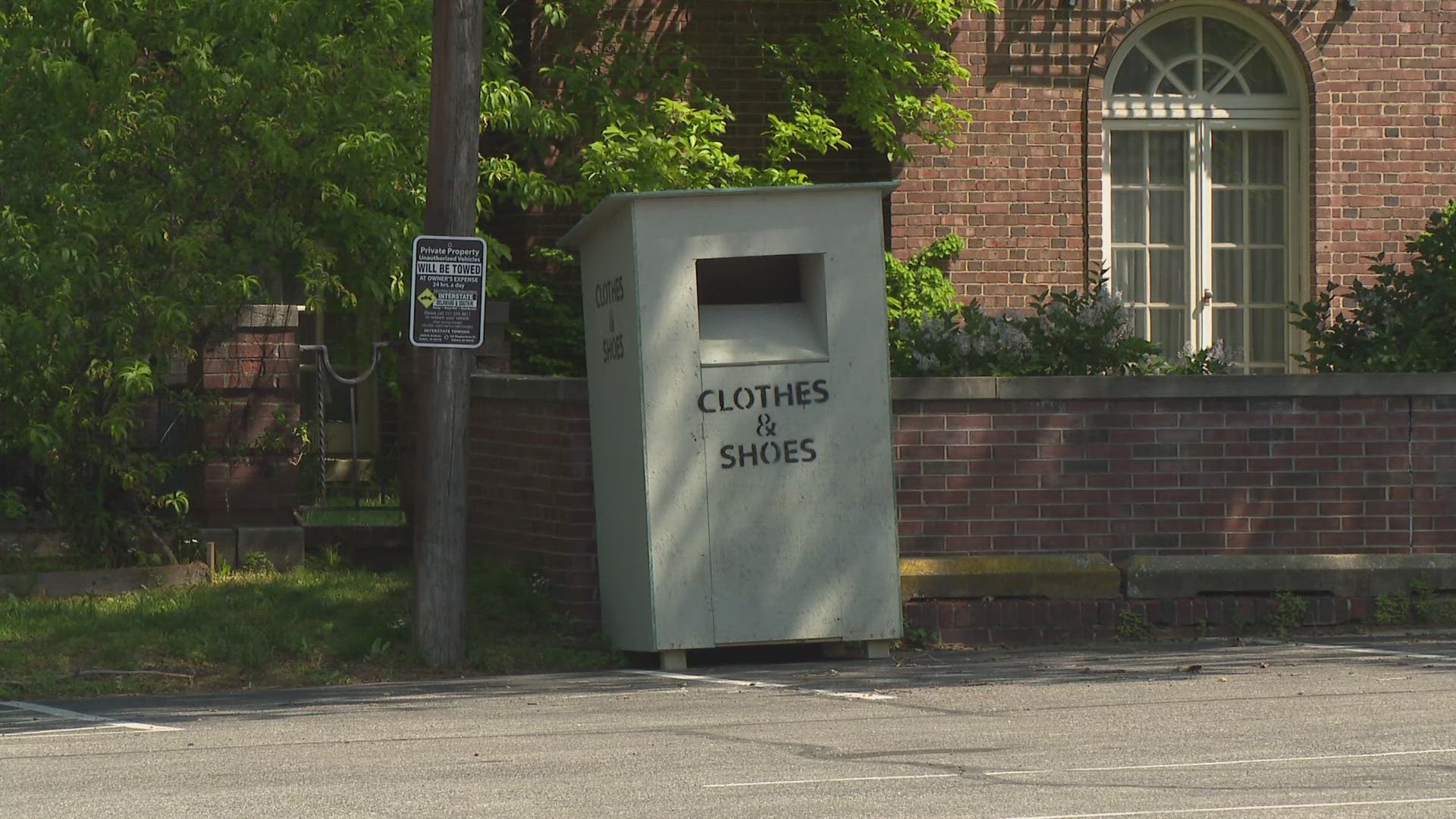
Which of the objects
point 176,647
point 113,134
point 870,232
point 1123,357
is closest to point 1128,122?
point 1123,357

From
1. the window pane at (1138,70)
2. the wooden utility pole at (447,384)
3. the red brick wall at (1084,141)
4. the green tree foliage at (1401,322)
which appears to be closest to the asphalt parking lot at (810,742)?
the wooden utility pole at (447,384)

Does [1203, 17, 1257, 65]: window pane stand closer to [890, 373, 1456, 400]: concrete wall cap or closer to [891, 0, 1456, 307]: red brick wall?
[891, 0, 1456, 307]: red brick wall

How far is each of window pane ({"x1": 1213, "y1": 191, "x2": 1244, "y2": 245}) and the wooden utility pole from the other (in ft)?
27.6

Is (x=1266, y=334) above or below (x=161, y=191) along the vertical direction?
below

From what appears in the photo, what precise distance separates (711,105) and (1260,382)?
6.18m

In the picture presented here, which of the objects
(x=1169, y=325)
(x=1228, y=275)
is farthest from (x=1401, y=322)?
(x=1228, y=275)

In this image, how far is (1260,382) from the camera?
11.3 meters

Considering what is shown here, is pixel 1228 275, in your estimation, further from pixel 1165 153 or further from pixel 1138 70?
pixel 1138 70

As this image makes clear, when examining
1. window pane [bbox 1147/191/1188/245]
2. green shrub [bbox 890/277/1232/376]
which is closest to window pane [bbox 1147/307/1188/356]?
window pane [bbox 1147/191/1188/245]

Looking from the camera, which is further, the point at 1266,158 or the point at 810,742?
the point at 1266,158

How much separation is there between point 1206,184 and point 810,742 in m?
10.4

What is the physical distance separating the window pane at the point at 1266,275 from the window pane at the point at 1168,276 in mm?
599

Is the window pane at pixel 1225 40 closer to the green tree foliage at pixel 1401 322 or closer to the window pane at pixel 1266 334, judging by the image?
the window pane at pixel 1266 334

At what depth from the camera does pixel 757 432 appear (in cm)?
1030
